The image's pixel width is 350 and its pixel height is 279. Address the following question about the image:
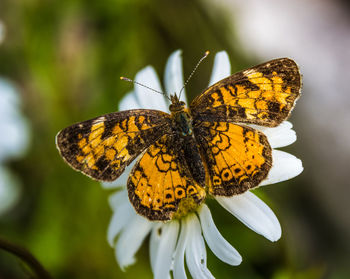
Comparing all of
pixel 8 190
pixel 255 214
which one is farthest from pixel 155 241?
pixel 8 190

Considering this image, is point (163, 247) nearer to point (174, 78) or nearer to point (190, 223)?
point (190, 223)

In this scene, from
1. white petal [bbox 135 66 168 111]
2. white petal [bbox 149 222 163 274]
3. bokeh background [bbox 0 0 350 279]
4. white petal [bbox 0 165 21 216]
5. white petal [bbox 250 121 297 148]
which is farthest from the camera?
white petal [bbox 0 165 21 216]

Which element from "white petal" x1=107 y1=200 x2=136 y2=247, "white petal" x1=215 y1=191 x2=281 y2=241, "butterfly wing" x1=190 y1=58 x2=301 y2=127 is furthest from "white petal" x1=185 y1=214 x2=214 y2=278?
"butterfly wing" x1=190 y1=58 x2=301 y2=127

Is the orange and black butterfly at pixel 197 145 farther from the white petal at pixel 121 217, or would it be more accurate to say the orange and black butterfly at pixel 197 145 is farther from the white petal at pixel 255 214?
the white petal at pixel 121 217

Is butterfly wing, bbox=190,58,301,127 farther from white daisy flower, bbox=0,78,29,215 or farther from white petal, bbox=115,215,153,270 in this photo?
white daisy flower, bbox=0,78,29,215

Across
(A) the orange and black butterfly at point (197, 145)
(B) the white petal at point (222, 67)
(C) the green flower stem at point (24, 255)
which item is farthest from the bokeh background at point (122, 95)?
(C) the green flower stem at point (24, 255)

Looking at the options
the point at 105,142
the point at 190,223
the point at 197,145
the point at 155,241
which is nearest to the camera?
the point at 105,142
